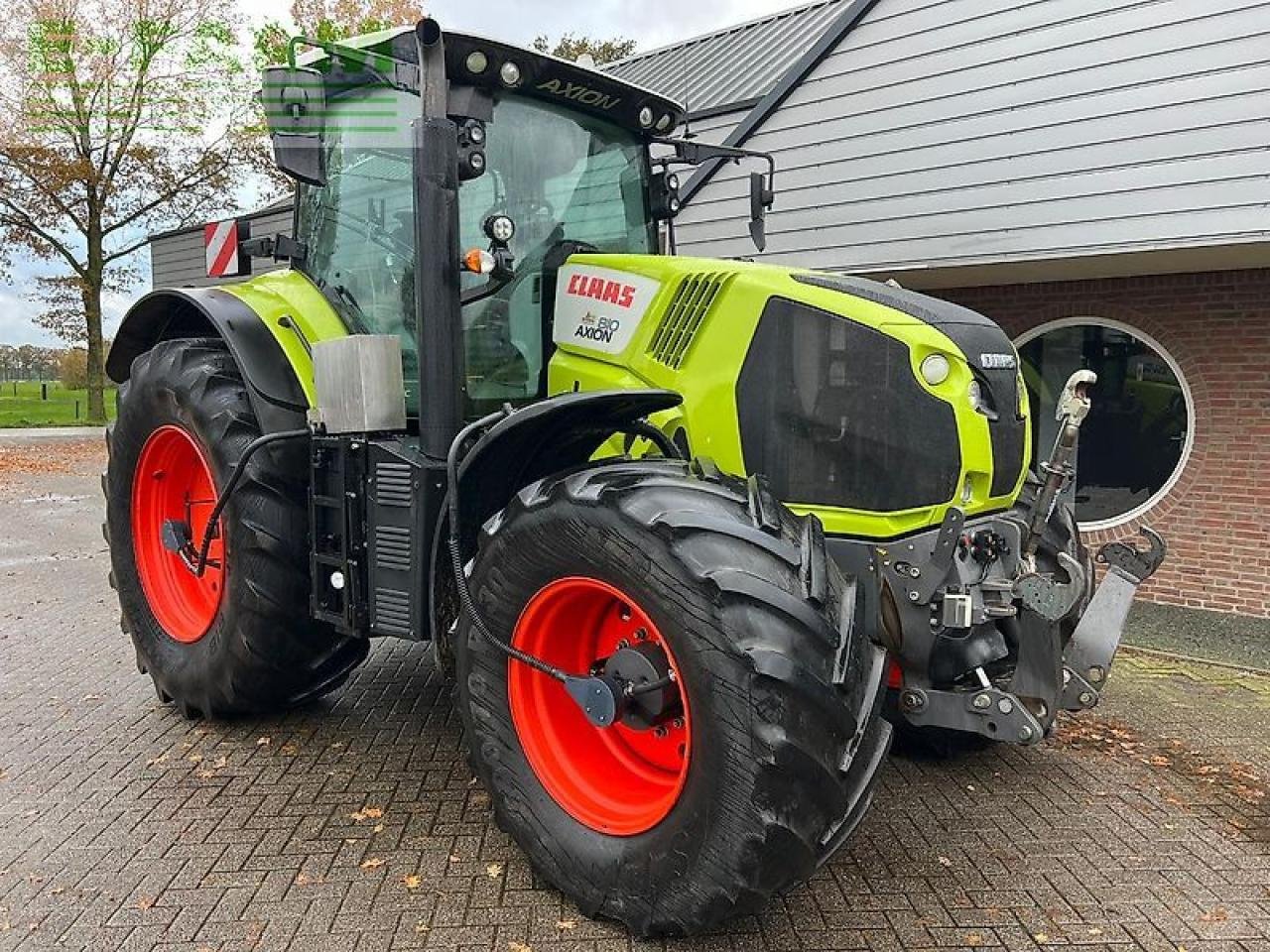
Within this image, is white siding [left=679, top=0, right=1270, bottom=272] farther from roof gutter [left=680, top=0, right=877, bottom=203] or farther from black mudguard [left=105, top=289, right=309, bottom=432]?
black mudguard [left=105, top=289, right=309, bottom=432]

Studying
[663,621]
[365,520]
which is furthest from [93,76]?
[663,621]

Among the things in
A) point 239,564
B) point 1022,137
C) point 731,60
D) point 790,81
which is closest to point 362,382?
point 239,564

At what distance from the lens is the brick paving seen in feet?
9.42

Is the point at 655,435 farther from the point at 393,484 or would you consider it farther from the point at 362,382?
the point at 362,382

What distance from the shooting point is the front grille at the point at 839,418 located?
3072 mm

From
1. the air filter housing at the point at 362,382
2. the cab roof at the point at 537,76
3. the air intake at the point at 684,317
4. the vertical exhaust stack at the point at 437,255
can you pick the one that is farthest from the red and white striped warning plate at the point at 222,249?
the air intake at the point at 684,317

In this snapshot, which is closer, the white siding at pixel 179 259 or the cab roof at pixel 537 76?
the cab roof at pixel 537 76

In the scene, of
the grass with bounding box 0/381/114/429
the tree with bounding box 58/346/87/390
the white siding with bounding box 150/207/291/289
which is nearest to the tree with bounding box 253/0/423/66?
the white siding with bounding box 150/207/291/289

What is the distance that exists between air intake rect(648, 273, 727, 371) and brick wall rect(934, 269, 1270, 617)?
5074mm

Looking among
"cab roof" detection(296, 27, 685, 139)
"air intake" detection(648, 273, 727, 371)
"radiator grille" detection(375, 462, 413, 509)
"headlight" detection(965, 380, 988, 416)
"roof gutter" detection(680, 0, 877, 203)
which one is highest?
"roof gutter" detection(680, 0, 877, 203)

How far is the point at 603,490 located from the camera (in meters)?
2.79

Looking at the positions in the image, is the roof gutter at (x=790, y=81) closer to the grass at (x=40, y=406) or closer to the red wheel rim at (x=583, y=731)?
the red wheel rim at (x=583, y=731)

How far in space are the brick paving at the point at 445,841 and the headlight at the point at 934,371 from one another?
154 centimetres

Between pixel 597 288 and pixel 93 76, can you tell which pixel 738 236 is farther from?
pixel 93 76
